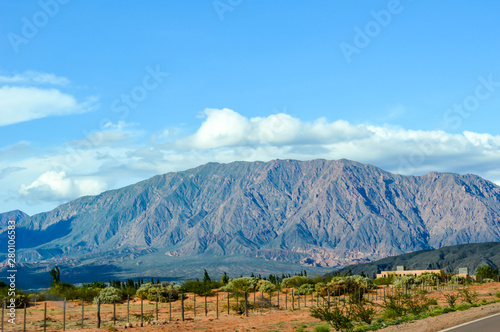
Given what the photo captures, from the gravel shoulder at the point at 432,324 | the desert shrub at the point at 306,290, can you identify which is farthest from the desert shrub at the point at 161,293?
the gravel shoulder at the point at 432,324

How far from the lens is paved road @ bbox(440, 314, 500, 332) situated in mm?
22788

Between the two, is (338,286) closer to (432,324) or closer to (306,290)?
(306,290)

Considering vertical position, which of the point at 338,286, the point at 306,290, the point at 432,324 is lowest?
the point at 306,290

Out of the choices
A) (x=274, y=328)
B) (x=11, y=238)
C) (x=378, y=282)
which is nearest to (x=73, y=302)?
(x=11, y=238)

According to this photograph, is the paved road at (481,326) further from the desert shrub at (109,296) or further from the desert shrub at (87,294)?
the desert shrub at (87,294)

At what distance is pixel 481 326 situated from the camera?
23.9 m

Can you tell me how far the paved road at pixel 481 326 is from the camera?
2279cm

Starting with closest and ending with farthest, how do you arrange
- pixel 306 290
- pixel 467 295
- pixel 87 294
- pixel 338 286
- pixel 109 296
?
pixel 467 295 → pixel 109 296 → pixel 338 286 → pixel 87 294 → pixel 306 290

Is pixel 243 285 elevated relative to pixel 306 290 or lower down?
elevated

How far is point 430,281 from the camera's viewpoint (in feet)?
371

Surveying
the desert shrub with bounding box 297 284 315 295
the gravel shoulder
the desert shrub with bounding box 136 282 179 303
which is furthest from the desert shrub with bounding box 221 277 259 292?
the gravel shoulder

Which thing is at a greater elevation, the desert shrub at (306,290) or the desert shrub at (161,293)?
the desert shrub at (161,293)

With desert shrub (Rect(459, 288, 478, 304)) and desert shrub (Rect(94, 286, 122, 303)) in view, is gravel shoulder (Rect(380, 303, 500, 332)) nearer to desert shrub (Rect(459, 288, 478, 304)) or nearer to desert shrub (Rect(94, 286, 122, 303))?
desert shrub (Rect(459, 288, 478, 304))

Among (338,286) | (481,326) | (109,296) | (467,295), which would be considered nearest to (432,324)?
(481,326)
